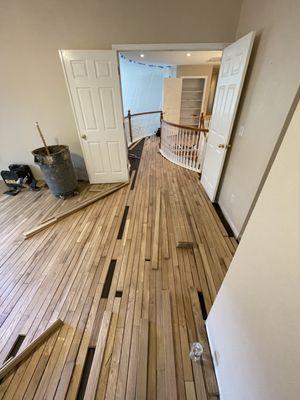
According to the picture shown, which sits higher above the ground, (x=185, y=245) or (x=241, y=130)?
(x=241, y=130)

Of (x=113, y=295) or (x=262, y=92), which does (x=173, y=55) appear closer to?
(x=262, y=92)

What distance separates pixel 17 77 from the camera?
2787 mm

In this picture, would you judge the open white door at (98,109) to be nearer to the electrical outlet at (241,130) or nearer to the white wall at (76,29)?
the white wall at (76,29)

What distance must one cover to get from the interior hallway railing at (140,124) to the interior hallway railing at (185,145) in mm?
1527

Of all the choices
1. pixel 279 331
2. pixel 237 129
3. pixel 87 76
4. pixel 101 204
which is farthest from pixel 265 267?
pixel 87 76

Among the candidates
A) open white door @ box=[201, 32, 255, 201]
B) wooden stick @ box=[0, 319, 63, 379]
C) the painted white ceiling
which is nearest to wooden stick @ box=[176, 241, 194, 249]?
open white door @ box=[201, 32, 255, 201]

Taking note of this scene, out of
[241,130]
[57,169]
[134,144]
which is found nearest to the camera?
[241,130]

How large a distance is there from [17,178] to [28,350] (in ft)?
9.71

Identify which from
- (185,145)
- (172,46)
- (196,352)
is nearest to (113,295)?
(196,352)

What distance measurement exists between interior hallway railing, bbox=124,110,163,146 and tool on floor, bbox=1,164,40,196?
3113 millimetres

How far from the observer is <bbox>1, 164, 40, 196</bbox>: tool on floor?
3289mm

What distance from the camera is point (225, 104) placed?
2436 millimetres

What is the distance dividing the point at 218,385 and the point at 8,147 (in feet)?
14.3

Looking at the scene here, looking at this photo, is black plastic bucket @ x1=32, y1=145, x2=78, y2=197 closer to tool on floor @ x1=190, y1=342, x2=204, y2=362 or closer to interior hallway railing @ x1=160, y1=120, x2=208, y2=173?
interior hallway railing @ x1=160, y1=120, x2=208, y2=173
